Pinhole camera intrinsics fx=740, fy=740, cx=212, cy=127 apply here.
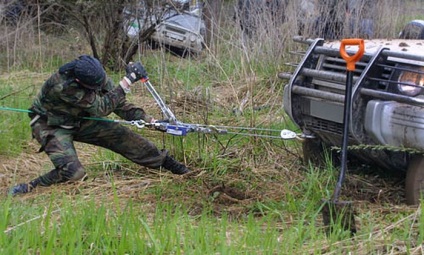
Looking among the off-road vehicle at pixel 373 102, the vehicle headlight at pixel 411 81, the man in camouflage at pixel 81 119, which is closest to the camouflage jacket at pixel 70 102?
the man in camouflage at pixel 81 119

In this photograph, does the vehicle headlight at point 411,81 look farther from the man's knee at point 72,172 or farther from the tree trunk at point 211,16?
the tree trunk at point 211,16

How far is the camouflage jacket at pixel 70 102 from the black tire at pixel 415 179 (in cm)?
200

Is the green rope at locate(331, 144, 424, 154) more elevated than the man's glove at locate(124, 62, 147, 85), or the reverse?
the man's glove at locate(124, 62, 147, 85)

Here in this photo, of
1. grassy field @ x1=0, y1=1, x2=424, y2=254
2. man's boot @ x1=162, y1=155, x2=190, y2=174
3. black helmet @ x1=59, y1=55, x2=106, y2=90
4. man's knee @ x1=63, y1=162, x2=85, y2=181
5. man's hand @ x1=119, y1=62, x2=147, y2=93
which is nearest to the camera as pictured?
grassy field @ x1=0, y1=1, x2=424, y2=254

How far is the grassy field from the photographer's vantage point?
3.48m

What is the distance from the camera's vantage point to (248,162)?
224 inches

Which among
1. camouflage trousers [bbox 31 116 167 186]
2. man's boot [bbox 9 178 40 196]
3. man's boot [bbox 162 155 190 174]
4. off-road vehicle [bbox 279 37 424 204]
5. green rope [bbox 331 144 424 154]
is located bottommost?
man's boot [bbox 9 178 40 196]

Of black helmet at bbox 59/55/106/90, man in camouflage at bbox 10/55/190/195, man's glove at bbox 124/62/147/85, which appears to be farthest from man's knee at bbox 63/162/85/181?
man's glove at bbox 124/62/147/85

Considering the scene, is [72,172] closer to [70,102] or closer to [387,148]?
[70,102]

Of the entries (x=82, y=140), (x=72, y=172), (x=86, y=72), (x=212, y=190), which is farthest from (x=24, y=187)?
(x=212, y=190)

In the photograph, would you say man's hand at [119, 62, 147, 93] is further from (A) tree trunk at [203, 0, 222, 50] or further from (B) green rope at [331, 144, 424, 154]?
(A) tree trunk at [203, 0, 222, 50]

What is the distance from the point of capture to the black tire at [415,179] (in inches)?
174

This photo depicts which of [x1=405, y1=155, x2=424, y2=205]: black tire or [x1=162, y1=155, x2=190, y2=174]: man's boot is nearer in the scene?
[x1=405, y1=155, x2=424, y2=205]: black tire

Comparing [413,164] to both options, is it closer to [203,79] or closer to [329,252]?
[329,252]
